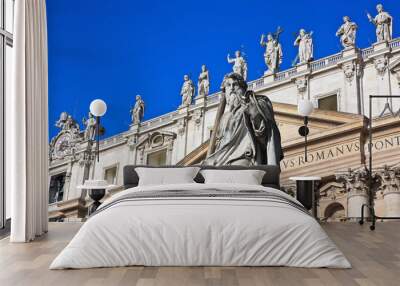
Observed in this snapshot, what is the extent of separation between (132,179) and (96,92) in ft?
12.9

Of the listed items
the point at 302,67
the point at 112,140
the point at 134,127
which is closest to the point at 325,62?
the point at 302,67

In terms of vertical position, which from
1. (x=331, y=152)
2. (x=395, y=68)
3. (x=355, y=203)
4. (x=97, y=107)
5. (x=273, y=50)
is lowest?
(x=355, y=203)

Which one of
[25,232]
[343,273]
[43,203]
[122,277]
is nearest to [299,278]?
[343,273]

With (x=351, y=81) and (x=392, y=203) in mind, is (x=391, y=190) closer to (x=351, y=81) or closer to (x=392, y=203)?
(x=392, y=203)

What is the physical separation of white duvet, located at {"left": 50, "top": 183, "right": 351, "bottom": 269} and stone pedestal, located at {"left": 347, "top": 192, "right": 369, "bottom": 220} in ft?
16.0

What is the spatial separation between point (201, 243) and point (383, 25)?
6182 millimetres

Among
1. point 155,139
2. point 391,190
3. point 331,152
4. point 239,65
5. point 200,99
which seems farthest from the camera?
point 155,139

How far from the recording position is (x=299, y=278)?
10.6 ft

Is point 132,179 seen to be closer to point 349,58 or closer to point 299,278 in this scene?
point 299,278

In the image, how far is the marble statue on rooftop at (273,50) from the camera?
9.23 metres

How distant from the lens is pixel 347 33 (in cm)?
850

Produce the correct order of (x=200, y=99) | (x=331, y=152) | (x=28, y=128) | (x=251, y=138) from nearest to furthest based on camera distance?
(x=28, y=128) < (x=251, y=138) < (x=331, y=152) < (x=200, y=99)

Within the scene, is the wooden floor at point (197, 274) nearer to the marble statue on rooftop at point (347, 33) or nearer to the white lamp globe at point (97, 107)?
the white lamp globe at point (97, 107)

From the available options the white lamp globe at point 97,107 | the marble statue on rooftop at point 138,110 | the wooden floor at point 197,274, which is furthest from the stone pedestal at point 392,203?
the marble statue on rooftop at point 138,110
